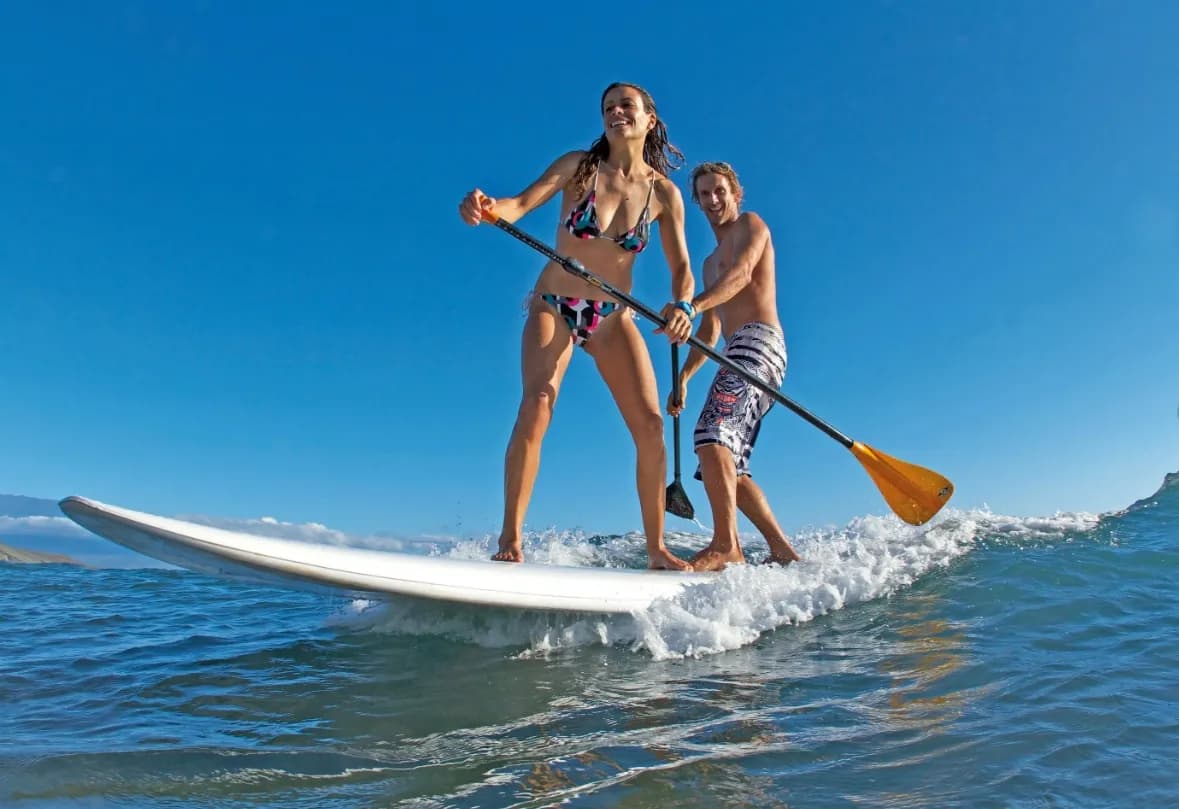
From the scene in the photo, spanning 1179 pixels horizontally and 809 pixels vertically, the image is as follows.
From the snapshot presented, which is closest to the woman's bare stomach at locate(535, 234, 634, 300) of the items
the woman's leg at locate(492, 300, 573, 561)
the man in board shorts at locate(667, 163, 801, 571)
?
the woman's leg at locate(492, 300, 573, 561)

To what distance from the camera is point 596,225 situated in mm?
4215

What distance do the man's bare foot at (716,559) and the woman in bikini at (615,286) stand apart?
0.14 meters

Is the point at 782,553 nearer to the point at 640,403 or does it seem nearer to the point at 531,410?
the point at 640,403

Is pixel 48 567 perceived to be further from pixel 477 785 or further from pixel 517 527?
pixel 477 785

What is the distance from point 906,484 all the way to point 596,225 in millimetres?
2739

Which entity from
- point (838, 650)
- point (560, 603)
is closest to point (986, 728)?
point (838, 650)

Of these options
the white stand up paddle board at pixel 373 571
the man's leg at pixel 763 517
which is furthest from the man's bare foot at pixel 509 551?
the man's leg at pixel 763 517

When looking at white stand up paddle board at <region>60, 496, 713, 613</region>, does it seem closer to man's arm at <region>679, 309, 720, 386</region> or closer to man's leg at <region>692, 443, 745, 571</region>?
man's leg at <region>692, 443, 745, 571</region>

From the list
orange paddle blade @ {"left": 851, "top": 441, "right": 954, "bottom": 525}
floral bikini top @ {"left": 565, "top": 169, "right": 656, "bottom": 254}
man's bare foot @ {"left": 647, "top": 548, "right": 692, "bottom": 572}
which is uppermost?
floral bikini top @ {"left": 565, "top": 169, "right": 656, "bottom": 254}

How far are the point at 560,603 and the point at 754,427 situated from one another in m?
2.08

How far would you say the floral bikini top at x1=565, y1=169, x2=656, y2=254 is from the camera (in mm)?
4191

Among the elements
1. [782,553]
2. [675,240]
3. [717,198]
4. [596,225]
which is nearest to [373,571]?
[596,225]

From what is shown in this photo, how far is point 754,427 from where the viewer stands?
5.09 meters

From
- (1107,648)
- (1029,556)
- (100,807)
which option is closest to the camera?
(100,807)
